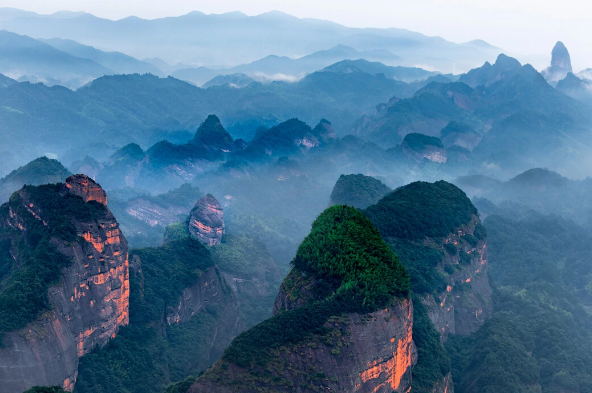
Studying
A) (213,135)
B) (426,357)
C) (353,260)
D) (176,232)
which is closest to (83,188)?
(353,260)

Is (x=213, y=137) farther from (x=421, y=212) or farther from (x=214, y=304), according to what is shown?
(x=421, y=212)

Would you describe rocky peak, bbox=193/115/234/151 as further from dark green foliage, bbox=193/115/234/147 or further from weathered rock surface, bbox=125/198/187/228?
weathered rock surface, bbox=125/198/187/228

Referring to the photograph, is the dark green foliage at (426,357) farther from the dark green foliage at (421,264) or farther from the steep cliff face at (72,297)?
the steep cliff face at (72,297)

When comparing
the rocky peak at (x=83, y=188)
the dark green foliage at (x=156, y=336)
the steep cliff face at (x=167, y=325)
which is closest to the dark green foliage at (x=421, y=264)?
the steep cliff face at (x=167, y=325)

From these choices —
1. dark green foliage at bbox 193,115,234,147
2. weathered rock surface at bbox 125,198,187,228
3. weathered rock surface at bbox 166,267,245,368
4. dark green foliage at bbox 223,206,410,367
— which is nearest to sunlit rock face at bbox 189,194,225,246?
weathered rock surface at bbox 166,267,245,368

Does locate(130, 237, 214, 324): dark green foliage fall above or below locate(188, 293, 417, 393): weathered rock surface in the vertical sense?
below

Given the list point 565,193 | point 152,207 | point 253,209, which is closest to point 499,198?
point 565,193
